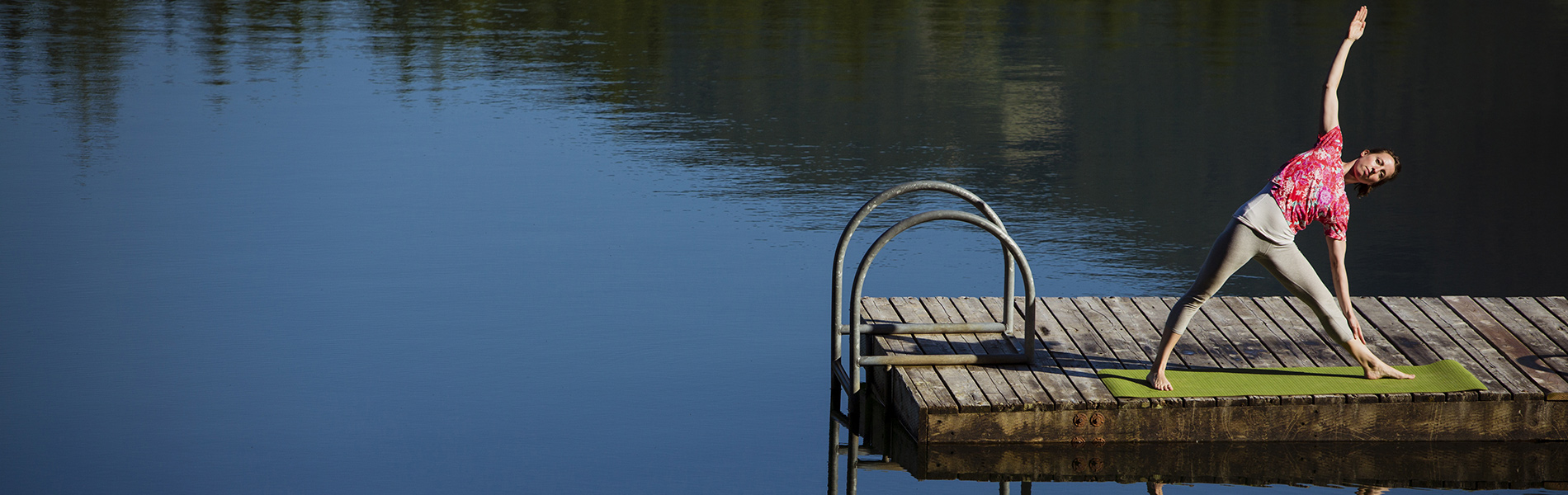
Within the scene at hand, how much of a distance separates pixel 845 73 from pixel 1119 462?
1255cm

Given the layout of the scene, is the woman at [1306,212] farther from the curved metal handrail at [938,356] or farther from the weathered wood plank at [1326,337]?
the curved metal handrail at [938,356]

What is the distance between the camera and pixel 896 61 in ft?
64.3

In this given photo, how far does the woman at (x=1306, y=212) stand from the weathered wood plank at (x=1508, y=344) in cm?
96

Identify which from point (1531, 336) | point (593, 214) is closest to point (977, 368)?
point (1531, 336)

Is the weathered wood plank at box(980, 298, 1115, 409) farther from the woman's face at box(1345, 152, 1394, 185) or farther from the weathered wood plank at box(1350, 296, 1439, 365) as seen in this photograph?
the weathered wood plank at box(1350, 296, 1439, 365)

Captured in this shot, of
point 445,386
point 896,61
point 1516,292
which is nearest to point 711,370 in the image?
point 445,386

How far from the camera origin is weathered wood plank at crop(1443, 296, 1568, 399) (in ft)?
20.8

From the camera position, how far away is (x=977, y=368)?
262 inches

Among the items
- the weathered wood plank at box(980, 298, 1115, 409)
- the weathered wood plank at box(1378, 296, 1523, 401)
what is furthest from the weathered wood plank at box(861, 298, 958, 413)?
the weathered wood plank at box(1378, 296, 1523, 401)

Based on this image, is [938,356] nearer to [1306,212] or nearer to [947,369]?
[947,369]

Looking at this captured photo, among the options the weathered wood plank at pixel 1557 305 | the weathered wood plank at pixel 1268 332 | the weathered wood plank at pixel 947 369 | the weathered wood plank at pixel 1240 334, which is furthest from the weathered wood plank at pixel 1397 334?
the weathered wood plank at pixel 947 369

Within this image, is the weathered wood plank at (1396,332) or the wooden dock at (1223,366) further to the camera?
the weathered wood plank at (1396,332)

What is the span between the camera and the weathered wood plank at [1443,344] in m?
6.26

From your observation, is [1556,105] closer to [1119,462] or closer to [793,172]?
[793,172]
